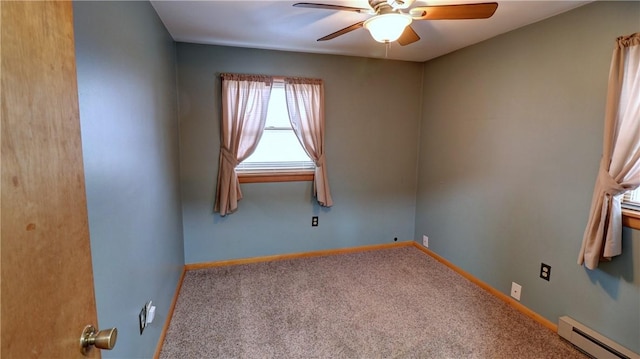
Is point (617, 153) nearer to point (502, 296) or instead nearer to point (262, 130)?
point (502, 296)

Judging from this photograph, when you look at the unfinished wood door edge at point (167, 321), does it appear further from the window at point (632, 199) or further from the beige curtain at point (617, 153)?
the window at point (632, 199)

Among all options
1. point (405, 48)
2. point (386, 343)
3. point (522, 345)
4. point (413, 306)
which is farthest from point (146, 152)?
point (522, 345)

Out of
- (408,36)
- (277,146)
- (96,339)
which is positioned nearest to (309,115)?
(277,146)

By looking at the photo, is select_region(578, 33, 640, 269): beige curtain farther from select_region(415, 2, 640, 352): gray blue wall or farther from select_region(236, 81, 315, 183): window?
select_region(236, 81, 315, 183): window

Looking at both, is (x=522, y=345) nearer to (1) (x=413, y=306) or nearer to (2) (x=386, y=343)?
(1) (x=413, y=306)

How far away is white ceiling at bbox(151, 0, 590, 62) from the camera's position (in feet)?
6.66

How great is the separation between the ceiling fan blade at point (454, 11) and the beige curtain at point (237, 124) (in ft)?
5.76

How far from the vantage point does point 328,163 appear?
3443mm

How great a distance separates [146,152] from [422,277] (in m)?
2.67

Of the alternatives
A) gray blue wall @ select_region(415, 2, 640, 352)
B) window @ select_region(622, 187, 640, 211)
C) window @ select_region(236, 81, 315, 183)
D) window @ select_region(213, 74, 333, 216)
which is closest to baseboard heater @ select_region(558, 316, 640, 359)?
gray blue wall @ select_region(415, 2, 640, 352)

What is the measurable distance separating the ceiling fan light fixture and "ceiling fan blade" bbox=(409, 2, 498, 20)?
0.06 m

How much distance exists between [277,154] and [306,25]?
1362 mm

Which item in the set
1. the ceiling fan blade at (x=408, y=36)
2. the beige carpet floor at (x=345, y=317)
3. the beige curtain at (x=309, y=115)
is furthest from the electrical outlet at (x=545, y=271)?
the beige curtain at (x=309, y=115)

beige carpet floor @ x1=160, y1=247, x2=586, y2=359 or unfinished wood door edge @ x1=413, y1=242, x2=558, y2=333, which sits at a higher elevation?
unfinished wood door edge @ x1=413, y1=242, x2=558, y2=333
